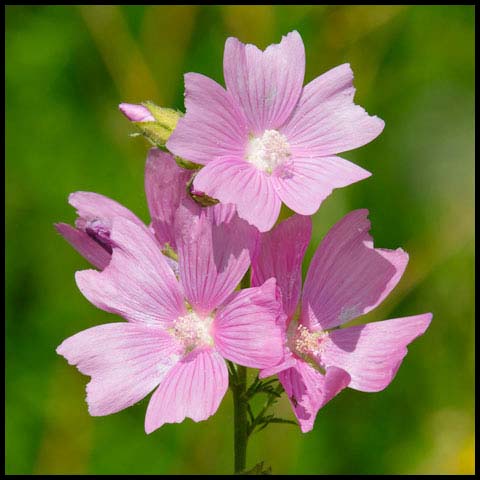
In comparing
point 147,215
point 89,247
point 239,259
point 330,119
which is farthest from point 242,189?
point 147,215

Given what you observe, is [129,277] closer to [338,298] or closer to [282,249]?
[282,249]

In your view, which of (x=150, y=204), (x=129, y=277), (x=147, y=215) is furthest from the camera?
(x=147, y=215)

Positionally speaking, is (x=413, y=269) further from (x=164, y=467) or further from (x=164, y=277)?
(x=164, y=277)

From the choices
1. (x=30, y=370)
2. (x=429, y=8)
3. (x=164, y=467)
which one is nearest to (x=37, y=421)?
(x=30, y=370)

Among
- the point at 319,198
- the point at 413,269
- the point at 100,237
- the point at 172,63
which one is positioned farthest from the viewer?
the point at 172,63

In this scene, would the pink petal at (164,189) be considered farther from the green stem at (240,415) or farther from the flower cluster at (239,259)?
the green stem at (240,415)

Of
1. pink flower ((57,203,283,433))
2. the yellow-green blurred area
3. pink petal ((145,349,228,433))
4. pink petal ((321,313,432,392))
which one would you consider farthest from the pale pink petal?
the yellow-green blurred area
